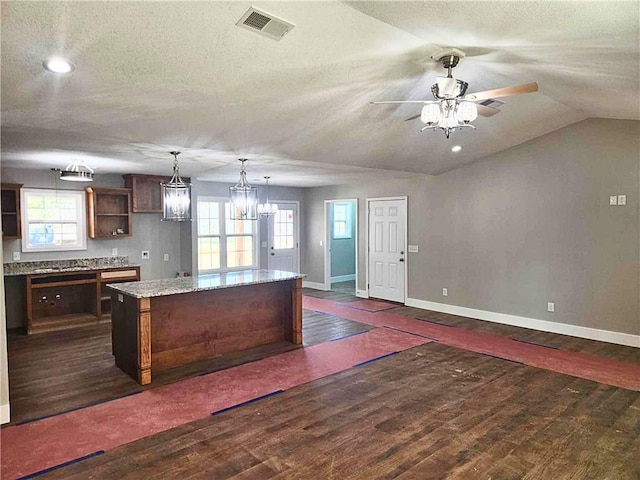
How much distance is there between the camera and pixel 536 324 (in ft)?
19.7

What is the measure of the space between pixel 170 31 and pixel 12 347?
493 centimetres

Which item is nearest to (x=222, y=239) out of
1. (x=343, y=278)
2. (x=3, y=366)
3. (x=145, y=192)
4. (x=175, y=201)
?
(x=145, y=192)

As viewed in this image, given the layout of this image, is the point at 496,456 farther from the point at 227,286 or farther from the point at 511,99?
the point at 511,99

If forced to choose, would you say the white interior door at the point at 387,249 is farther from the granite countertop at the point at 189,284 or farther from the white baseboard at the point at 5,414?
the white baseboard at the point at 5,414

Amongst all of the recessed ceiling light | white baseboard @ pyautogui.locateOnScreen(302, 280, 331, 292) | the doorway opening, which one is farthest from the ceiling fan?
white baseboard @ pyautogui.locateOnScreen(302, 280, 331, 292)

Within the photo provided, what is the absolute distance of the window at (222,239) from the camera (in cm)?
817

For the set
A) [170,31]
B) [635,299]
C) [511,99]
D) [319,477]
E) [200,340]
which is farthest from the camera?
[635,299]

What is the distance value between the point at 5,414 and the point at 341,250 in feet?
25.9

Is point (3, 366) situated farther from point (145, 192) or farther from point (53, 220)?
point (145, 192)

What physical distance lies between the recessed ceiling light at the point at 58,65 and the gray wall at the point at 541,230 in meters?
5.78

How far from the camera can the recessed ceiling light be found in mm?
2487

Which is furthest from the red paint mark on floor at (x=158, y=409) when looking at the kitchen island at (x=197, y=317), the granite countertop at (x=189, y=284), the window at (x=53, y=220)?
the window at (x=53, y=220)

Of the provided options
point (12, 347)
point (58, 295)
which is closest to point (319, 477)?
point (12, 347)

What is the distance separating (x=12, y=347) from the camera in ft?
17.1
